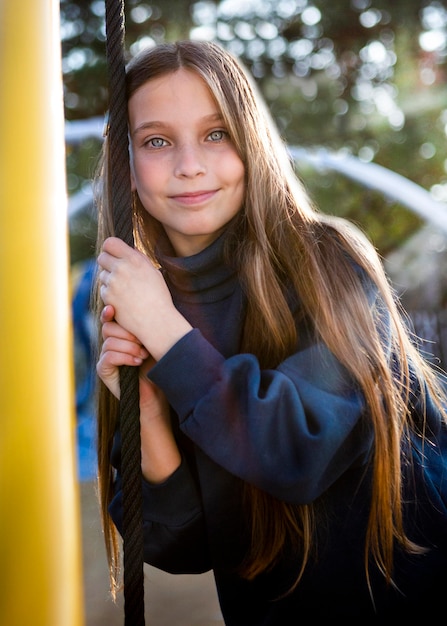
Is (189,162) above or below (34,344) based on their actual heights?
above

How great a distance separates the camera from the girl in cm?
65

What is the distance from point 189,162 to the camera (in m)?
0.65

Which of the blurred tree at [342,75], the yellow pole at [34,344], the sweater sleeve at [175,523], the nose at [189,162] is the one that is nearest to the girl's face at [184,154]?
the nose at [189,162]

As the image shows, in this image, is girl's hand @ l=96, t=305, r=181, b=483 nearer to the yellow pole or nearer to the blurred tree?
the yellow pole

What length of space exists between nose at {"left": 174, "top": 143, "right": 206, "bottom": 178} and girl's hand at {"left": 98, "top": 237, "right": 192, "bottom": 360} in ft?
0.33

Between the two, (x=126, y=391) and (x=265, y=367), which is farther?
(x=265, y=367)

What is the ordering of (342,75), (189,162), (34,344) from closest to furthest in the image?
(34,344) → (189,162) → (342,75)

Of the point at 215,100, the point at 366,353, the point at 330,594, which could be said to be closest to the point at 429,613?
the point at 330,594

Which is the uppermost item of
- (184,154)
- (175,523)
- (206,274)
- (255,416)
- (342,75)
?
(342,75)

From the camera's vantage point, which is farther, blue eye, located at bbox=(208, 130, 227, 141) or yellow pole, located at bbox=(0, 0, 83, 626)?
blue eye, located at bbox=(208, 130, 227, 141)

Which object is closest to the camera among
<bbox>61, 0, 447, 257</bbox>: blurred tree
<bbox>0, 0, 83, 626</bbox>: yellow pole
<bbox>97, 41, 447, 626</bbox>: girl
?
<bbox>0, 0, 83, 626</bbox>: yellow pole

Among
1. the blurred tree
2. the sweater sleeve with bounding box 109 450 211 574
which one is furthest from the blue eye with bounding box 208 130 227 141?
the blurred tree

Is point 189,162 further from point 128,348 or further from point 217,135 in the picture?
point 128,348

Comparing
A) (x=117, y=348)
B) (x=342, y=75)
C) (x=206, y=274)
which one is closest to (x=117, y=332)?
(x=117, y=348)
